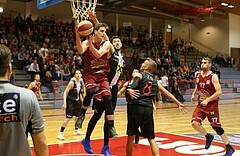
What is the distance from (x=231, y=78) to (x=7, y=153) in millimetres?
26578

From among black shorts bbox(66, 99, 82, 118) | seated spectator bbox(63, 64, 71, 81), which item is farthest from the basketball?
seated spectator bbox(63, 64, 71, 81)

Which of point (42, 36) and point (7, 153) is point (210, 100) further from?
point (42, 36)

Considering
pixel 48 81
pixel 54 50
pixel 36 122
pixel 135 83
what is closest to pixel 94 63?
pixel 135 83

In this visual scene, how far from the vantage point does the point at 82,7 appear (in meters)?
6.57

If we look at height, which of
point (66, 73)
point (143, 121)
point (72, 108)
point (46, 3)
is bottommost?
point (72, 108)

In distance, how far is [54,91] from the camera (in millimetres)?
15906

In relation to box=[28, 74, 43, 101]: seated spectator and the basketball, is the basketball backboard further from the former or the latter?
the basketball

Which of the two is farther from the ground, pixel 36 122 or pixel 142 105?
pixel 36 122

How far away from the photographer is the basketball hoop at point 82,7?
20.4 feet

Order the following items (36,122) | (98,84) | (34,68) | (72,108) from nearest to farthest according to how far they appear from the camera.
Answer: (36,122) → (98,84) → (72,108) → (34,68)

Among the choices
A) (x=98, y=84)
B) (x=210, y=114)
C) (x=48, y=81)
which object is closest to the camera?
(x=98, y=84)

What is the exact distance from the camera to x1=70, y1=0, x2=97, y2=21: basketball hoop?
6.22 m

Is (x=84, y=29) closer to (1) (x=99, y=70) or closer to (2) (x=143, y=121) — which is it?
(1) (x=99, y=70)

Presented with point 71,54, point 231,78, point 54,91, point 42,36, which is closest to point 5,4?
point 42,36
